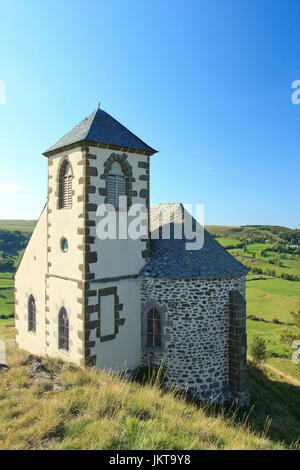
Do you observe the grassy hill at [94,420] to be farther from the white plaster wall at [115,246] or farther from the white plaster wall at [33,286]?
the white plaster wall at [33,286]

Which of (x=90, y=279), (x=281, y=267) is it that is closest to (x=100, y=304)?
(x=90, y=279)

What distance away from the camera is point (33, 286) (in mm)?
14023

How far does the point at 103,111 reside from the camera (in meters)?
12.5

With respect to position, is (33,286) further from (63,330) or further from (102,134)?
(102,134)

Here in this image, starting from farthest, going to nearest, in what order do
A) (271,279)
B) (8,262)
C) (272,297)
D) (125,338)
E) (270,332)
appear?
(271,279), (8,262), (272,297), (270,332), (125,338)

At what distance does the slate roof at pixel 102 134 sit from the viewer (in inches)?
436

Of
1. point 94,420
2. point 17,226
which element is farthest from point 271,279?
point 17,226

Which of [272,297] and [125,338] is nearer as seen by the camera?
[125,338]

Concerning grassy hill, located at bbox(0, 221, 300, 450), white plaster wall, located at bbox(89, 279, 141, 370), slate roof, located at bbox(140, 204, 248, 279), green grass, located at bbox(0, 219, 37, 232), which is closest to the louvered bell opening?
slate roof, located at bbox(140, 204, 248, 279)

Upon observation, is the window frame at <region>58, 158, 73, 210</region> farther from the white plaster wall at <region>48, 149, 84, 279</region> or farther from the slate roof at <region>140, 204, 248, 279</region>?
Answer: the slate roof at <region>140, 204, 248, 279</region>

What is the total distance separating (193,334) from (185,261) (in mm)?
2677

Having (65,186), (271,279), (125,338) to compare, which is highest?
(65,186)
